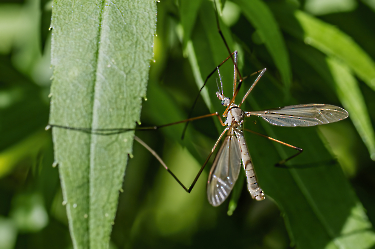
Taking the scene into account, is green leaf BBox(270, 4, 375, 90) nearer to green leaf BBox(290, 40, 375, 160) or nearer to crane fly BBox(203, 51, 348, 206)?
green leaf BBox(290, 40, 375, 160)

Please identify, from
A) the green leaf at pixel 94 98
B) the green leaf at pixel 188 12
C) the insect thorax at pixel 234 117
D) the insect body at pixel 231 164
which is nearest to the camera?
the green leaf at pixel 94 98

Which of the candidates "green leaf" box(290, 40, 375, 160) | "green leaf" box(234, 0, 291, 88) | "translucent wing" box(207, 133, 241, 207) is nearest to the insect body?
"translucent wing" box(207, 133, 241, 207)

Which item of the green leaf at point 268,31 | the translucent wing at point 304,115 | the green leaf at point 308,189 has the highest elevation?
the green leaf at point 268,31

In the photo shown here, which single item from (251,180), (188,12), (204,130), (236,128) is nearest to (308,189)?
(251,180)

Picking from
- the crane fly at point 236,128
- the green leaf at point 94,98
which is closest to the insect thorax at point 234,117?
the crane fly at point 236,128

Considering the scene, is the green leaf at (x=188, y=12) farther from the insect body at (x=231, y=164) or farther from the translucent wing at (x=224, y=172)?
the translucent wing at (x=224, y=172)

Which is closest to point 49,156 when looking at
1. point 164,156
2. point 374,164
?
point 164,156

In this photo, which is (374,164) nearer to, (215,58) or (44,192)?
(215,58)

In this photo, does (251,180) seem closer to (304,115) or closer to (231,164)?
(231,164)
